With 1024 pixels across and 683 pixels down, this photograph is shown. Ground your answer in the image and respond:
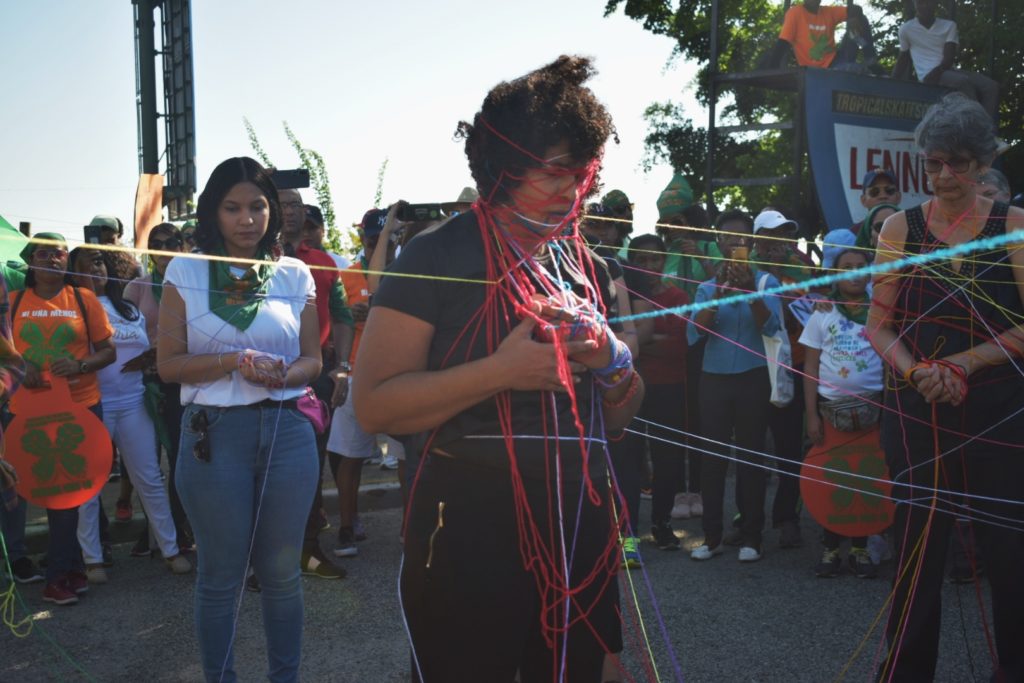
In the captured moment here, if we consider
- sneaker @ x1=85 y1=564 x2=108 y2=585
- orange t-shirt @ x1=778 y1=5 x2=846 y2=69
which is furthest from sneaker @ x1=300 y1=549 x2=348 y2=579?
orange t-shirt @ x1=778 y1=5 x2=846 y2=69

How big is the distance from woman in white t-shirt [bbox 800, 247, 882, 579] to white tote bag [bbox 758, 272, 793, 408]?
0.29m

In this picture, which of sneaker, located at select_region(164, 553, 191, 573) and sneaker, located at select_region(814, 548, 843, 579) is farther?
sneaker, located at select_region(164, 553, 191, 573)

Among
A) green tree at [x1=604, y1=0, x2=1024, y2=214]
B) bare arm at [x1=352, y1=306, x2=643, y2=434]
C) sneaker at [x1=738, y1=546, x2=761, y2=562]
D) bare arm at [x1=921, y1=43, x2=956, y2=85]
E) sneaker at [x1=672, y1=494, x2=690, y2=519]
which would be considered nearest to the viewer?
bare arm at [x1=352, y1=306, x2=643, y2=434]

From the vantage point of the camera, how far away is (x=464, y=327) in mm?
2178

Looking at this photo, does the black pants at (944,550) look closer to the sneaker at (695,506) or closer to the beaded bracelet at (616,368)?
the beaded bracelet at (616,368)

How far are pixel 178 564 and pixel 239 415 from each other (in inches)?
114

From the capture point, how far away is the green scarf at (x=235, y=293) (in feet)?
10.8

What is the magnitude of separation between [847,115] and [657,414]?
13.6 ft

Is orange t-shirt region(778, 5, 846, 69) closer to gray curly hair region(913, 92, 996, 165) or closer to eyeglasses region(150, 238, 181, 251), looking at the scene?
eyeglasses region(150, 238, 181, 251)

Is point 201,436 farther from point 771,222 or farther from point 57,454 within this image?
point 771,222

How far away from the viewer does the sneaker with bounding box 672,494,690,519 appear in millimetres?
6926

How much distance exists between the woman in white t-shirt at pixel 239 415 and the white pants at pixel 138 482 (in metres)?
2.58

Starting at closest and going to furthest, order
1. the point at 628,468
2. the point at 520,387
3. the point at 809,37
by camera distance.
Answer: the point at 520,387 → the point at 628,468 → the point at 809,37

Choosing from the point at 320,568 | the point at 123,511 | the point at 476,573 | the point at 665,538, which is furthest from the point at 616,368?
the point at 123,511
